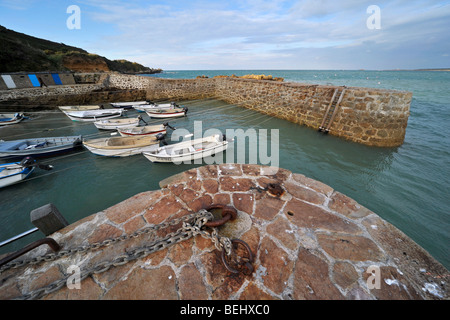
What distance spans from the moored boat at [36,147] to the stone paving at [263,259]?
10123 mm

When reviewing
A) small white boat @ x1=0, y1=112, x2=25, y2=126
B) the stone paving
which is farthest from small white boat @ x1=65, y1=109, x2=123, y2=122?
the stone paving

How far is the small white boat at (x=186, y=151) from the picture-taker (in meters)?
8.79

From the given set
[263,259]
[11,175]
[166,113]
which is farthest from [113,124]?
[263,259]

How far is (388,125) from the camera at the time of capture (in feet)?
32.0

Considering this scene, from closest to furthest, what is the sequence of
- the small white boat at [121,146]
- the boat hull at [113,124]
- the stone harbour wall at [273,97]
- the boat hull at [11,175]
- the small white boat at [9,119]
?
the boat hull at [11,175] < the small white boat at [121,146] < the stone harbour wall at [273,97] < the boat hull at [113,124] < the small white boat at [9,119]

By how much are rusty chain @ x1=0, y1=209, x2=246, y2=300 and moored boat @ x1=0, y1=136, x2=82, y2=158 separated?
10376 millimetres

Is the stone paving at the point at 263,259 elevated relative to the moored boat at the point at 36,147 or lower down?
lower down

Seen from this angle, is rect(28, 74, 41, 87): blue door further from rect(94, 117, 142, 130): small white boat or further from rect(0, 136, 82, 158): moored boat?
rect(0, 136, 82, 158): moored boat

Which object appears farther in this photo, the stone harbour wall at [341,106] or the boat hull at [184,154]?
the stone harbour wall at [341,106]

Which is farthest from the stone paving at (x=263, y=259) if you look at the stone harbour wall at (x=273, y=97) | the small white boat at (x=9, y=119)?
the small white boat at (x=9, y=119)

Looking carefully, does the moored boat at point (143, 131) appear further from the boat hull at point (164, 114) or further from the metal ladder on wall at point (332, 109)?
the metal ladder on wall at point (332, 109)

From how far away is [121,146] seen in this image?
9.32 metres

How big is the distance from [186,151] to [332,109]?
418 inches
